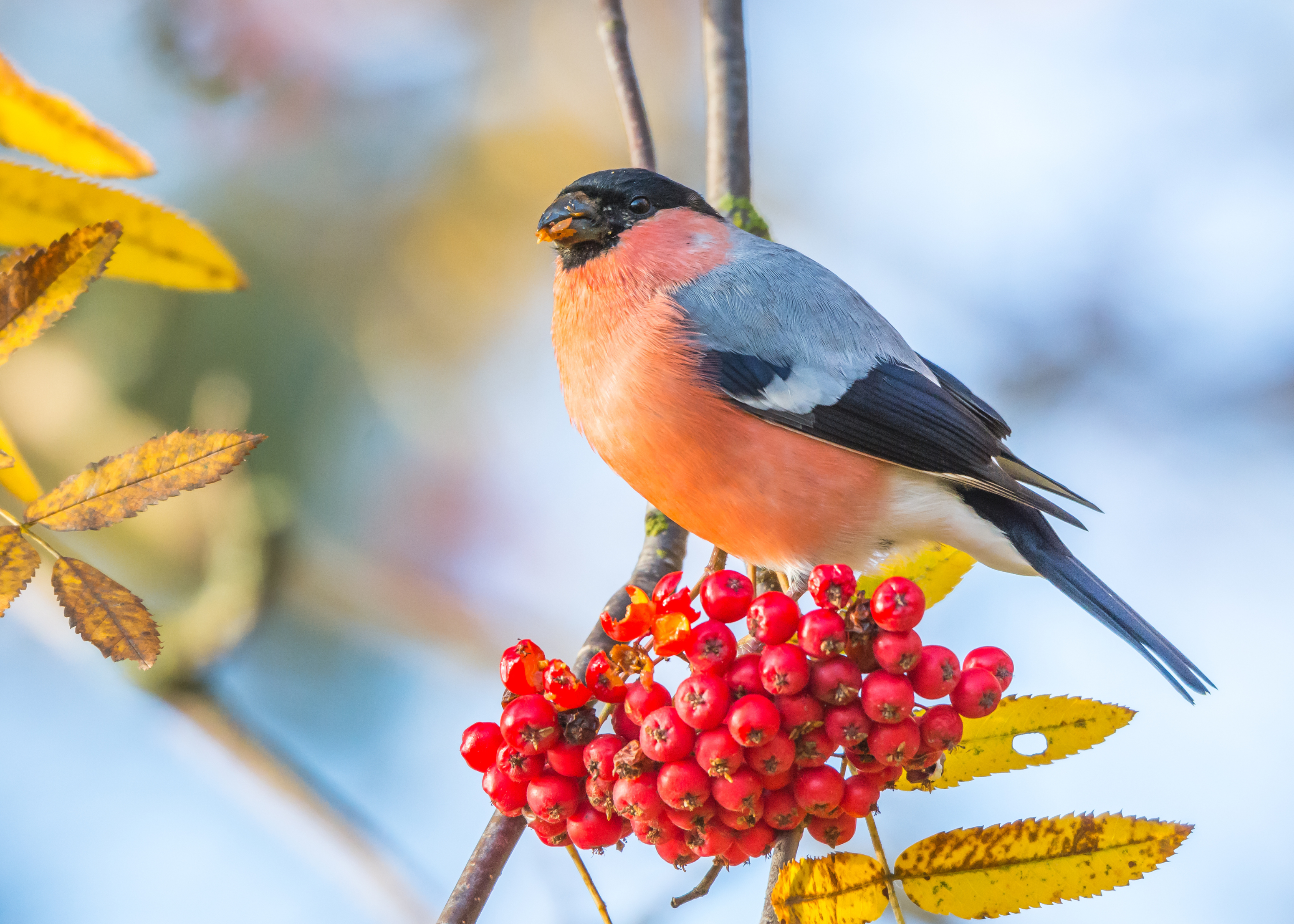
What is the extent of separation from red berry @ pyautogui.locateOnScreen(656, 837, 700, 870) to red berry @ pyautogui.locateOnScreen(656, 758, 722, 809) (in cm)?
7

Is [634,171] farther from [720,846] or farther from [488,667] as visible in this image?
[488,667]

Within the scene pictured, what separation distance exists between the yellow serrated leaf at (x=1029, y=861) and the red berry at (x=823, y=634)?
16cm

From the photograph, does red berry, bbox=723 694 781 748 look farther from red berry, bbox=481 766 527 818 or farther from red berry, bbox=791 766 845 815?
red berry, bbox=481 766 527 818

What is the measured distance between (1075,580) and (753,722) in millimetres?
532

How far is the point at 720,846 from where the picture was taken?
73cm

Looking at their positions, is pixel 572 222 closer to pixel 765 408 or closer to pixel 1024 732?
pixel 765 408

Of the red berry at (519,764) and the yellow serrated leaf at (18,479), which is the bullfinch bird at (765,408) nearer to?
the red berry at (519,764)

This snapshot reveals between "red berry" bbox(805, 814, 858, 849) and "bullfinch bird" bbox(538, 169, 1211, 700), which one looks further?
"bullfinch bird" bbox(538, 169, 1211, 700)

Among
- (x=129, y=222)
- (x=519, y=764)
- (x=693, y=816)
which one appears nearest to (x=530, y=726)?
(x=519, y=764)

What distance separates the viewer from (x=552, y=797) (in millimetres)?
740

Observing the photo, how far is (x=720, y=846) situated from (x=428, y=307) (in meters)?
2.05

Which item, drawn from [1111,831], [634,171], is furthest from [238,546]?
[1111,831]

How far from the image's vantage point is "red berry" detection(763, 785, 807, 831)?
0.71m

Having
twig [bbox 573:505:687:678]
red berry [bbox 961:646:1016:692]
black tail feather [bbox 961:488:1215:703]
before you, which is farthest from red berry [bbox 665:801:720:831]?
black tail feather [bbox 961:488:1215:703]
